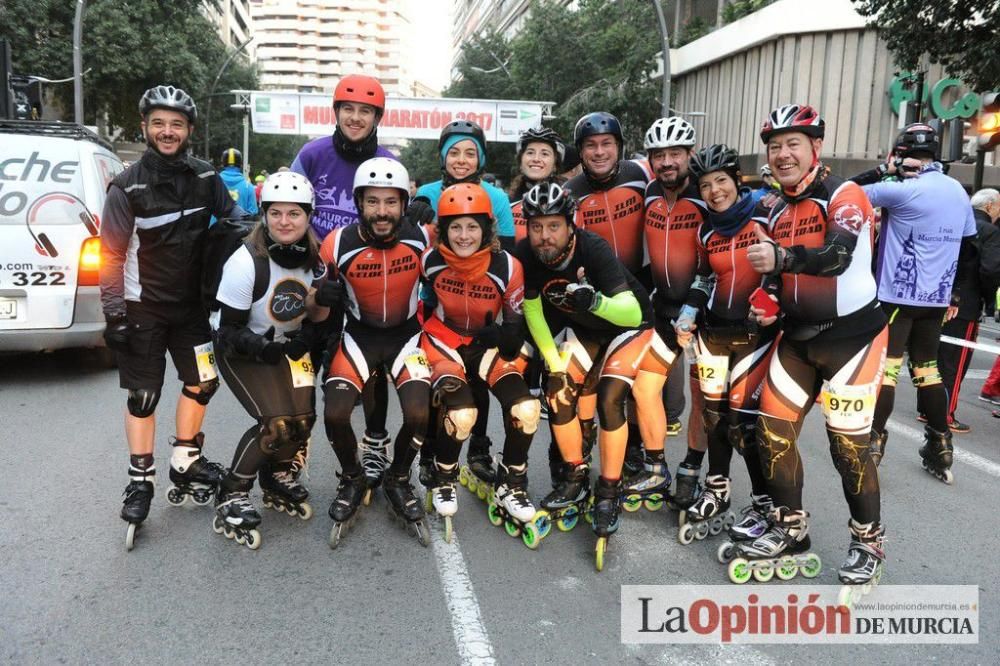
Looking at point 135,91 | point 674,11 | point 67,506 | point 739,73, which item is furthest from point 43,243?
point 674,11

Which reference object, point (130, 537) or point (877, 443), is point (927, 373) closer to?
point (877, 443)

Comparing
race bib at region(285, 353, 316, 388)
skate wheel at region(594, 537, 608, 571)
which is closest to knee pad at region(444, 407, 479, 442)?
race bib at region(285, 353, 316, 388)

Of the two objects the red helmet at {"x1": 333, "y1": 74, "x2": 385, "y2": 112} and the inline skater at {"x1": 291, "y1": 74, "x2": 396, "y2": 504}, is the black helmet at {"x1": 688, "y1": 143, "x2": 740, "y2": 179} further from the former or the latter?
the red helmet at {"x1": 333, "y1": 74, "x2": 385, "y2": 112}

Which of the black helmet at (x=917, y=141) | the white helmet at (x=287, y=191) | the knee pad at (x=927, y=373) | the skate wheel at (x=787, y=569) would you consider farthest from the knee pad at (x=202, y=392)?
the knee pad at (x=927, y=373)

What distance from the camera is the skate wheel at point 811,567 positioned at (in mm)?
3900

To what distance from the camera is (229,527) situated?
4.12 m

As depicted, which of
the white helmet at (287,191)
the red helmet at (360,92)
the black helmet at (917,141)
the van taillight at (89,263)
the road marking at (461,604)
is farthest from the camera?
the van taillight at (89,263)

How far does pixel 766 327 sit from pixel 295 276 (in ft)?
8.41

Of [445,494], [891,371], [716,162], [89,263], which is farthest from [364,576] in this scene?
[89,263]

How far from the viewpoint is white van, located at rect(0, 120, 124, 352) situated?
22.9ft

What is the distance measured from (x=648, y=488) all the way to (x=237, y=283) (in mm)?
2728

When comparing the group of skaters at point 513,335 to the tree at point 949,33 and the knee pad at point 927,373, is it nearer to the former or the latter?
the knee pad at point 927,373

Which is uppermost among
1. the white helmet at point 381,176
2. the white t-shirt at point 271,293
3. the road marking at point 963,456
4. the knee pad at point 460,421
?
the white helmet at point 381,176

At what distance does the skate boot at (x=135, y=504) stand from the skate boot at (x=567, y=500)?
219 centimetres
